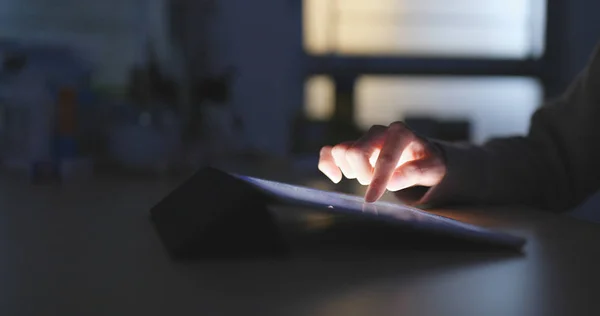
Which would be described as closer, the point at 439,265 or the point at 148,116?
the point at 439,265

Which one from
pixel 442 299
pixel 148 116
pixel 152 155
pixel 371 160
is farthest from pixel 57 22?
pixel 442 299

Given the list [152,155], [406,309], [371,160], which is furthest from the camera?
[152,155]

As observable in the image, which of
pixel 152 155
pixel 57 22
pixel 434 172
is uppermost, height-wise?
pixel 57 22

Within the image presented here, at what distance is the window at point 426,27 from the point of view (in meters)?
2.27

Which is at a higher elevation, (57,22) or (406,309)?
(57,22)

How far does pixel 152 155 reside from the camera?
1446mm

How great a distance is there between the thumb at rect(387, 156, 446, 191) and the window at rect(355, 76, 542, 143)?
4.70 ft

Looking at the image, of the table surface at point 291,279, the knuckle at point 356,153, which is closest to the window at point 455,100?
the knuckle at point 356,153

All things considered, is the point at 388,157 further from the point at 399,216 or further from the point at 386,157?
the point at 399,216

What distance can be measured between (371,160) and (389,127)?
0.17ft

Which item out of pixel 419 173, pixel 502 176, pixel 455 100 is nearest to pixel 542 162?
pixel 502 176

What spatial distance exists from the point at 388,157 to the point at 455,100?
5.86ft

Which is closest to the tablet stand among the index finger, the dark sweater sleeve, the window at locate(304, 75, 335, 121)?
the index finger

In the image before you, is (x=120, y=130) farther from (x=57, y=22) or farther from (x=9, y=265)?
(x=9, y=265)
